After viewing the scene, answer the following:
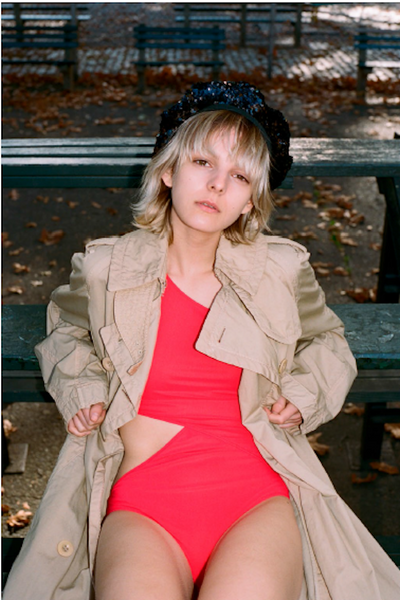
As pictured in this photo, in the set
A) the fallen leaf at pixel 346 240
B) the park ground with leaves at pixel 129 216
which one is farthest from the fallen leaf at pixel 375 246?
the fallen leaf at pixel 346 240

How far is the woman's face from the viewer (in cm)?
207

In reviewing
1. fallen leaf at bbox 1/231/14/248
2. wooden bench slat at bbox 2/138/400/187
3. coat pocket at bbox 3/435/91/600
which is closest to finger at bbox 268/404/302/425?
coat pocket at bbox 3/435/91/600

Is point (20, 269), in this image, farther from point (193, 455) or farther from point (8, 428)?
point (193, 455)

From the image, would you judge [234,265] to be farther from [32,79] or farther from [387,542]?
[32,79]

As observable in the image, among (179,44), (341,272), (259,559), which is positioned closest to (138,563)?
(259,559)

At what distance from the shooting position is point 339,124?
9.73 m

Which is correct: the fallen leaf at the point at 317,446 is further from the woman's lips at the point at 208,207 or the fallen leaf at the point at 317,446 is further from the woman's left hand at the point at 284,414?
the woman's lips at the point at 208,207

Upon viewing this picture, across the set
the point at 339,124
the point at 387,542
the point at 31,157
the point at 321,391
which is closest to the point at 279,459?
the point at 321,391

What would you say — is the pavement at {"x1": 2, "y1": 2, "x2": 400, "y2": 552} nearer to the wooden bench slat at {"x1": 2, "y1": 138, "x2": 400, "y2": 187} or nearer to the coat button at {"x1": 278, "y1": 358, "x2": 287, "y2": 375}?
the wooden bench slat at {"x1": 2, "y1": 138, "x2": 400, "y2": 187}

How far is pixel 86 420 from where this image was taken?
6.89 feet

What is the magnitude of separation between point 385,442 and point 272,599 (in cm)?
274

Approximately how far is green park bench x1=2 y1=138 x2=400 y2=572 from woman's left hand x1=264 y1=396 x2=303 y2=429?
1.32 ft

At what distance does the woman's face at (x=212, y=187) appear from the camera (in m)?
2.07

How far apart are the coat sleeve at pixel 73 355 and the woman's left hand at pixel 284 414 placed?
0.53m
